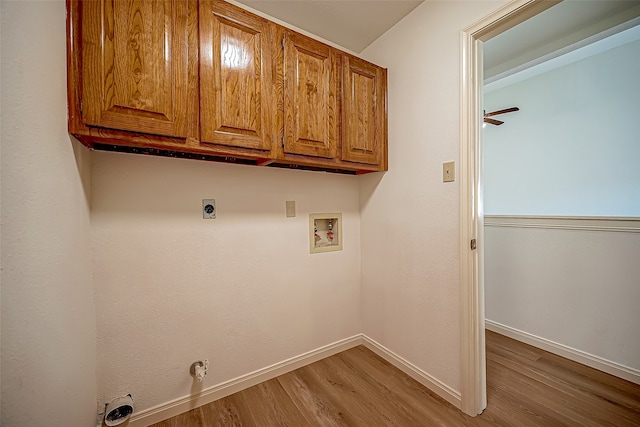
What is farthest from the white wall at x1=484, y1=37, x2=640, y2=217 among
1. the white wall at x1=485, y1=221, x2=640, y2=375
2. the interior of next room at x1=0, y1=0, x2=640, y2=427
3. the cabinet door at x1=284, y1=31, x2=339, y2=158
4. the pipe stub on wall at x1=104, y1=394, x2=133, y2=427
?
the pipe stub on wall at x1=104, y1=394, x2=133, y2=427

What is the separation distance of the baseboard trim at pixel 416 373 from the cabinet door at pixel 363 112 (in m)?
1.44

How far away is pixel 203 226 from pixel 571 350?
2795 mm

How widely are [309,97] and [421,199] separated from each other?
96 cm

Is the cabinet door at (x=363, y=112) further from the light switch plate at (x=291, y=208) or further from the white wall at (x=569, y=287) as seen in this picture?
the white wall at (x=569, y=287)

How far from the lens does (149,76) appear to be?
1082mm

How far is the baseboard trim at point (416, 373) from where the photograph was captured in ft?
4.93

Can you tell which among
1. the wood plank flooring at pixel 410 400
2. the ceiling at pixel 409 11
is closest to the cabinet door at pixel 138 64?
the ceiling at pixel 409 11

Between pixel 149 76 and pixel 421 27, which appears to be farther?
pixel 421 27

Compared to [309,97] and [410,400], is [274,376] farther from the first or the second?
[309,97]

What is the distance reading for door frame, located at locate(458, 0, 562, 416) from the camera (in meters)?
1.39

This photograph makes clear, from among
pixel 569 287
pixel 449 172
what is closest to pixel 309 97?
pixel 449 172

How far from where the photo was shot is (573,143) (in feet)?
7.53

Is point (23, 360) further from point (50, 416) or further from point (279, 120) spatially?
point (279, 120)

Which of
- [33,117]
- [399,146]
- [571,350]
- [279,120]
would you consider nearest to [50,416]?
[33,117]
